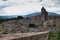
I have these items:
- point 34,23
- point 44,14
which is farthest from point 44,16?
point 34,23

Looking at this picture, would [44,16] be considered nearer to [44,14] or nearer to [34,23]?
[44,14]

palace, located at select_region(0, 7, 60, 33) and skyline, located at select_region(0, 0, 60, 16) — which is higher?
skyline, located at select_region(0, 0, 60, 16)

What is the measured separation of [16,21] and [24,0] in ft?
3.38

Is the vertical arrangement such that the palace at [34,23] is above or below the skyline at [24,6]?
below

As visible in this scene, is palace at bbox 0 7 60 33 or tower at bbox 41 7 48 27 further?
tower at bbox 41 7 48 27

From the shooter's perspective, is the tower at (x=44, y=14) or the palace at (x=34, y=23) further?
the tower at (x=44, y=14)

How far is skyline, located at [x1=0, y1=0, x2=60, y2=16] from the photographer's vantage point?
8.83 m

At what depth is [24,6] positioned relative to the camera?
30.4 feet

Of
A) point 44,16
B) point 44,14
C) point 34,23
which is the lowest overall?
point 34,23

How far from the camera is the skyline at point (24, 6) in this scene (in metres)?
8.83

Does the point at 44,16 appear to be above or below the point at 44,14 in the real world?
below

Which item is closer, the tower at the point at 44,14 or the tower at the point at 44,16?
the tower at the point at 44,14

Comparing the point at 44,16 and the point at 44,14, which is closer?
the point at 44,14

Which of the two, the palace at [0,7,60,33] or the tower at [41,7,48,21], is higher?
the tower at [41,7,48,21]
